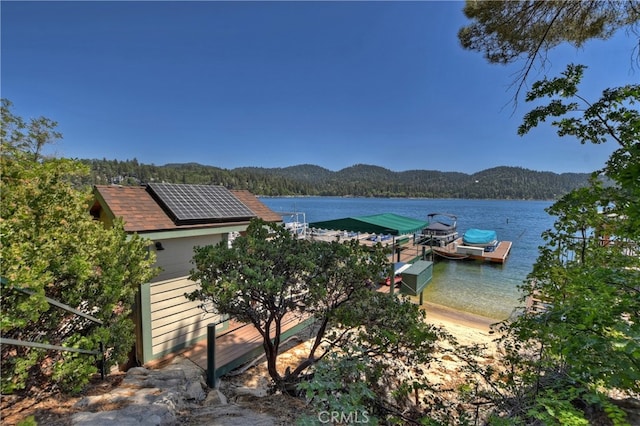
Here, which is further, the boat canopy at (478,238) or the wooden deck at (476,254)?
the boat canopy at (478,238)

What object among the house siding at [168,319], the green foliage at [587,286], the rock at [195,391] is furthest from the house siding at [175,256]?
the green foliage at [587,286]

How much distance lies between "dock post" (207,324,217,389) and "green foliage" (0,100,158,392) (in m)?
1.08

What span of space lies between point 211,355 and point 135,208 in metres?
2.75

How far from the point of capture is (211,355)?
432 cm

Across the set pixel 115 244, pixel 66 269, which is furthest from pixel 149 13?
pixel 66 269

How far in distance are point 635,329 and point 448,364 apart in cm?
442

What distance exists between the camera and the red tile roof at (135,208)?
14.5 ft

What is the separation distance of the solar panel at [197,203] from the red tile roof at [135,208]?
0.12 m

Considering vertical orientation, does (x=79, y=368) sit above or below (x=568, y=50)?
below

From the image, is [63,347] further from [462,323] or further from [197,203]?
[462,323]

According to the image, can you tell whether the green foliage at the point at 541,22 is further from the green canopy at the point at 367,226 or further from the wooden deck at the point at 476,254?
the wooden deck at the point at 476,254

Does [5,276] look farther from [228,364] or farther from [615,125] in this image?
[615,125]

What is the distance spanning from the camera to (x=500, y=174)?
382 feet

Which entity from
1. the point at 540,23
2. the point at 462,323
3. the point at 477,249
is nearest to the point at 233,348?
the point at 540,23
